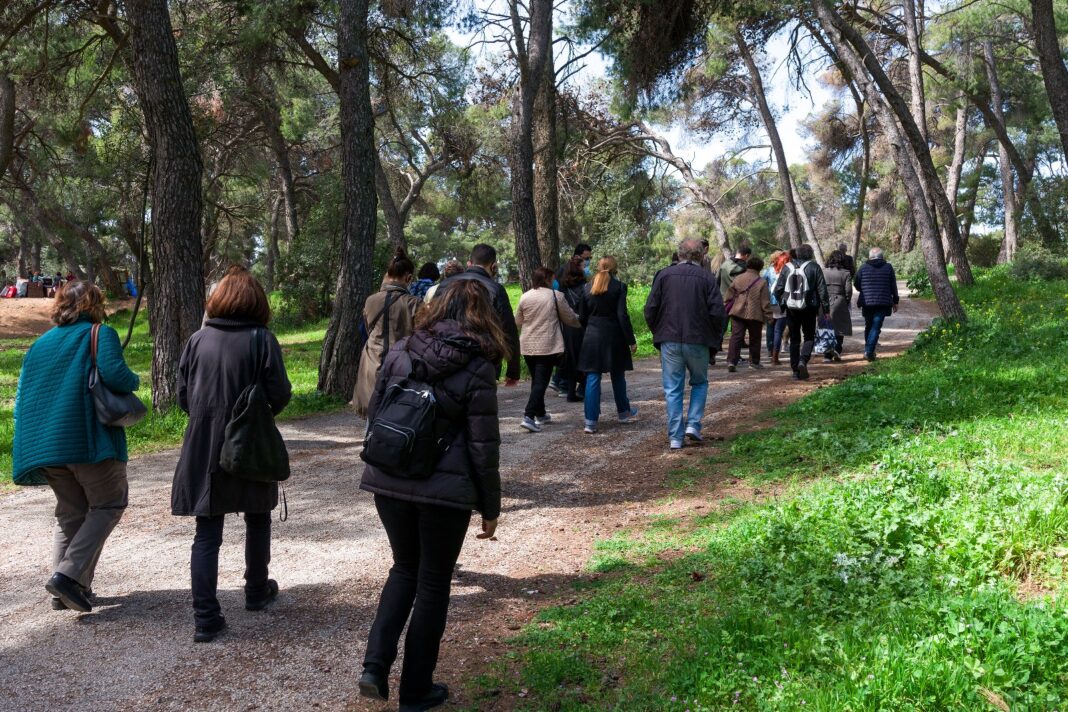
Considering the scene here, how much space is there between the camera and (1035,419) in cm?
677

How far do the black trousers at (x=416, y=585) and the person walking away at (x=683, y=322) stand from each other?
15.6 ft

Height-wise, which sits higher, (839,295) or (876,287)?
(876,287)

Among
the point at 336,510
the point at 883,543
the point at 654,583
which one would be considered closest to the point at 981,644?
the point at 883,543

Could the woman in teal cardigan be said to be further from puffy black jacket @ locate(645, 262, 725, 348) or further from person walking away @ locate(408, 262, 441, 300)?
puffy black jacket @ locate(645, 262, 725, 348)

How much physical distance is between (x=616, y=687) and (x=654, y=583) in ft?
3.83

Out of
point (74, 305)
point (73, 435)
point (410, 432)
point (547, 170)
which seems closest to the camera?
point (410, 432)

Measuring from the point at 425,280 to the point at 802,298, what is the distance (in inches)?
228

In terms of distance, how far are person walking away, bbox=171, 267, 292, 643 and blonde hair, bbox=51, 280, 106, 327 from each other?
0.64 m

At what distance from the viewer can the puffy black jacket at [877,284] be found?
499 inches

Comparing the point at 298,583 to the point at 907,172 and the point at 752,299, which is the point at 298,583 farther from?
the point at 907,172

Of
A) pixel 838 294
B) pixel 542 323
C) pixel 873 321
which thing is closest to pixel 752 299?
pixel 838 294

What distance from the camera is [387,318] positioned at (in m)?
6.80

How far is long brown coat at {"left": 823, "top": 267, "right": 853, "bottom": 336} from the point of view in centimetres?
1360

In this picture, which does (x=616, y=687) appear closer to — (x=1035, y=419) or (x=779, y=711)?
(x=779, y=711)
